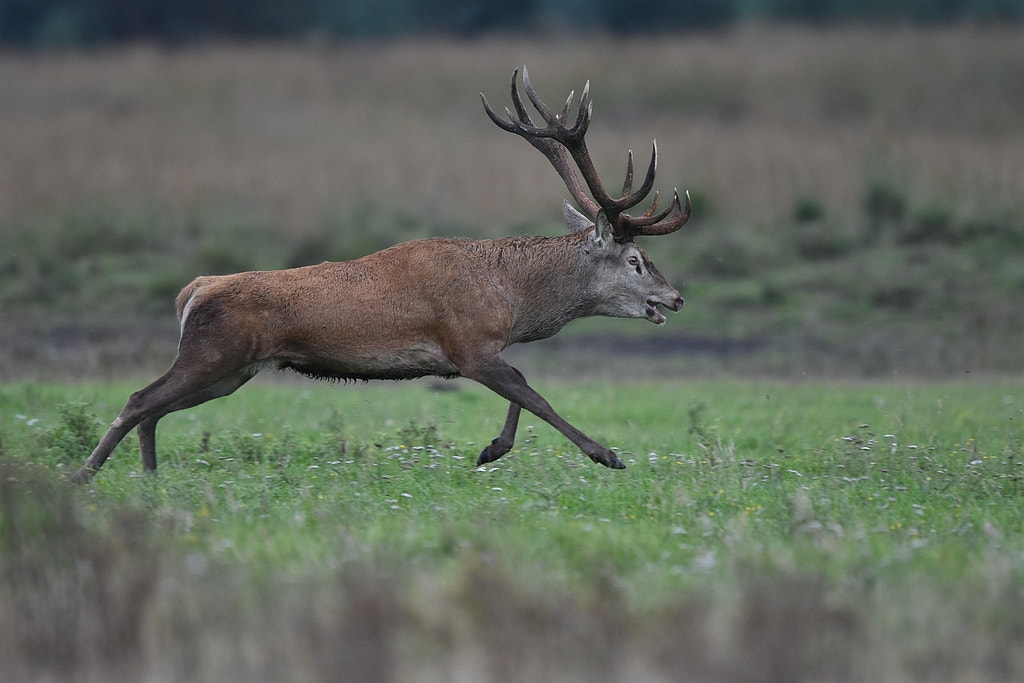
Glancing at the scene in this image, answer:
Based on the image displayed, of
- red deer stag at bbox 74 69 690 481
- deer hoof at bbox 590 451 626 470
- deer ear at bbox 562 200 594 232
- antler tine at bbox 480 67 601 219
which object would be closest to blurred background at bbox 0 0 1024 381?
deer ear at bbox 562 200 594 232

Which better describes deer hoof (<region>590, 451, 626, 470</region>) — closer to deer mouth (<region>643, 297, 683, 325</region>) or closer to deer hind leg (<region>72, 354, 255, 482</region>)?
deer mouth (<region>643, 297, 683, 325</region>)

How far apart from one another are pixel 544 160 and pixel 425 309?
13.3 metres

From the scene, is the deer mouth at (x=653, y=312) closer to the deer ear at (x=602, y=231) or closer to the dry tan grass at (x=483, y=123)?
the deer ear at (x=602, y=231)

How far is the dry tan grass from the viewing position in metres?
21.2

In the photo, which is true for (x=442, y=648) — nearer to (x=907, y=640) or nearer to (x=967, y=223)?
(x=907, y=640)

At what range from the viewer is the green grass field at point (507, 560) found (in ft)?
16.0

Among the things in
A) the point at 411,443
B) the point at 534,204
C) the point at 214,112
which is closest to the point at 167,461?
the point at 411,443

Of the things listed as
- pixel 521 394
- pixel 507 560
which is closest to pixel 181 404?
pixel 521 394

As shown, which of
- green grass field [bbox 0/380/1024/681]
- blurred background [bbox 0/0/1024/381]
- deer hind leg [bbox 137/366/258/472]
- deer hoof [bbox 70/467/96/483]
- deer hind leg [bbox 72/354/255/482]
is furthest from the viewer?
blurred background [bbox 0/0/1024/381]

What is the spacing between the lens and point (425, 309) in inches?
334

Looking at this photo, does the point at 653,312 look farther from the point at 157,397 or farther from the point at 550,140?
the point at 157,397

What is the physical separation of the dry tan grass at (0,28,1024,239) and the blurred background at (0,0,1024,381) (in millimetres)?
64

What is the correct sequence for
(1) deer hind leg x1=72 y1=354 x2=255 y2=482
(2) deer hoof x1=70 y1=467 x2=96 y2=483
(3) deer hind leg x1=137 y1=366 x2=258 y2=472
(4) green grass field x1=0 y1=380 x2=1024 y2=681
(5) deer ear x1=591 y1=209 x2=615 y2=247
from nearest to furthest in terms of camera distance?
(4) green grass field x1=0 y1=380 x2=1024 y2=681
(2) deer hoof x1=70 y1=467 x2=96 y2=483
(1) deer hind leg x1=72 y1=354 x2=255 y2=482
(3) deer hind leg x1=137 y1=366 x2=258 y2=472
(5) deer ear x1=591 y1=209 x2=615 y2=247

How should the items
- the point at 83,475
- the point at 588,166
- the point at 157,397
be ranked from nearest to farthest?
the point at 83,475 < the point at 157,397 < the point at 588,166
